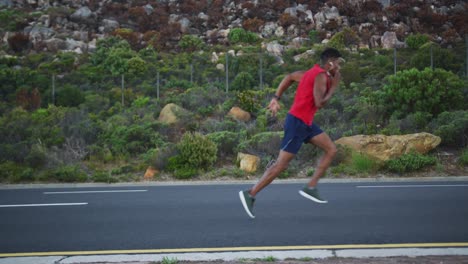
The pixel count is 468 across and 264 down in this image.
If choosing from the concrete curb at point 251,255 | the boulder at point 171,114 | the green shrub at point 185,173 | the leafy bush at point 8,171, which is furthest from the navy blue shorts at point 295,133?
the boulder at point 171,114

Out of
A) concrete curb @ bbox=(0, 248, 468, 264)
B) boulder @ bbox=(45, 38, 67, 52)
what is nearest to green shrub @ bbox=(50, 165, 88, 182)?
concrete curb @ bbox=(0, 248, 468, 264)

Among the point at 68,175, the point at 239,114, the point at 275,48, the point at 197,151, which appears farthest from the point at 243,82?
the point at 275,48

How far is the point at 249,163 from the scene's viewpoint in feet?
43.4

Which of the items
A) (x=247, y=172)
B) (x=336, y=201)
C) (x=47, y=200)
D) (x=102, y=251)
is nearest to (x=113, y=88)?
→ (x=247, y=172)

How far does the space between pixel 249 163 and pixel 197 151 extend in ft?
4.43

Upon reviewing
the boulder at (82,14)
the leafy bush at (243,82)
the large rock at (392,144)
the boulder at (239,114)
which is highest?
the boulder at (82,14)

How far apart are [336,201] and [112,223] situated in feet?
11.9

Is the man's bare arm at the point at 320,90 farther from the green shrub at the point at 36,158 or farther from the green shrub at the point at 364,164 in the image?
the green shrub at the point at 36,158

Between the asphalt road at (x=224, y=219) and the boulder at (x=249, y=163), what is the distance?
9.43ft

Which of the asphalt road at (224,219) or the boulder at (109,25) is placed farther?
the boulder at (109,25)

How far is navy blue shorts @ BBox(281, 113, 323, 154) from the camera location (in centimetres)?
567

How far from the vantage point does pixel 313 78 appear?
5566 millimetres

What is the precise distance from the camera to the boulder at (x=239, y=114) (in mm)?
17984

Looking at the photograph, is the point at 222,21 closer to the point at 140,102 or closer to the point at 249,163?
the point at 140,102
